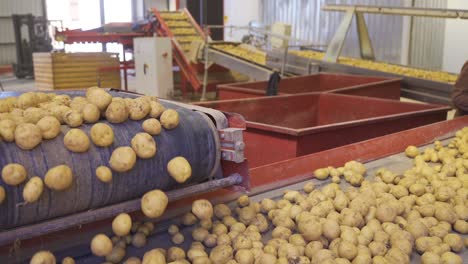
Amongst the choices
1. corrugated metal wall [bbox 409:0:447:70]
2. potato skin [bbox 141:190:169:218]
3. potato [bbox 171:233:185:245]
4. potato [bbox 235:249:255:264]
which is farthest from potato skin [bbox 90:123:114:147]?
corrugated metal wall [bbox 409:0:447:70]

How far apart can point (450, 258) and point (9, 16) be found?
20.4 m

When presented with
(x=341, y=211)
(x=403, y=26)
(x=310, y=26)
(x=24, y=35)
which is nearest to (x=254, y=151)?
(x=341, y=211)

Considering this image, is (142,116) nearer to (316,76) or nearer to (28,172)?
(28,172)

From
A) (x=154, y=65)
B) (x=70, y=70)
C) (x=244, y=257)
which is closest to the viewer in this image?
(x=244, y=257)

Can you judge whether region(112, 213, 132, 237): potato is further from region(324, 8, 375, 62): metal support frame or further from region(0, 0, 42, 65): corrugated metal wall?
region(0, 0, 42, 65): corrugated metal wall

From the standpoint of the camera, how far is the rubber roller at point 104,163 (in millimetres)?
1288

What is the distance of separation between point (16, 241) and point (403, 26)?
10.9 m

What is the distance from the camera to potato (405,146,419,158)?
9.36 feet

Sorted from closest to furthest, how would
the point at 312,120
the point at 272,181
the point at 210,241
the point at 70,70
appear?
the point at 210,241 → the point at 272,181 → the point at 312,120 → the point at 70,70

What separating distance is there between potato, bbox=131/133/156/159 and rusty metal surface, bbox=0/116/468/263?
1.28ft

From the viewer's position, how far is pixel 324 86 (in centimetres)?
681

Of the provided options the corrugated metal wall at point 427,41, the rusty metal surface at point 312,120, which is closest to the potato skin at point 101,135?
the rusty metal surface at point 312,120

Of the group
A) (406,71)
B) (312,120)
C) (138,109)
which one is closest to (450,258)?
(138,109)

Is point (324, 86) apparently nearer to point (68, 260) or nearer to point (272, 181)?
point (272, 181)
